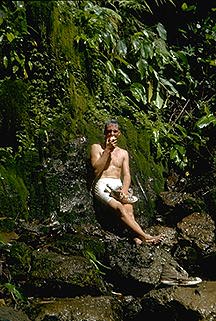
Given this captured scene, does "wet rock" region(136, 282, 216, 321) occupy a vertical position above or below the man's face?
below

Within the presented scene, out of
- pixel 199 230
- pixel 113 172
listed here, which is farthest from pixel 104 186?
pixel 199 230

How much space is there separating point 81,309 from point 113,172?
2146 millimetres

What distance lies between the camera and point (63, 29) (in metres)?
7.00

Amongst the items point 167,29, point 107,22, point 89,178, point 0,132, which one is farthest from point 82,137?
point 167,29

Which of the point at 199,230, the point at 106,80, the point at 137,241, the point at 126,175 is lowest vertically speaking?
the point at 199,230

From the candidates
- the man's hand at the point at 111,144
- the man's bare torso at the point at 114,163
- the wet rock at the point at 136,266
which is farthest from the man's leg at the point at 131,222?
the man's hand at the point at 111,144

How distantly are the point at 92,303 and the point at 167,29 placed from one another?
652 centimetres

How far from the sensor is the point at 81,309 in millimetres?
4621

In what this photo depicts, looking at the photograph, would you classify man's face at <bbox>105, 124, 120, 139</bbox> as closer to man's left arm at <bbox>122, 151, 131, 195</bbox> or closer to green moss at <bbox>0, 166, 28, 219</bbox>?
man's left arm at <bbox>122, 151, 131, 195</bbox>

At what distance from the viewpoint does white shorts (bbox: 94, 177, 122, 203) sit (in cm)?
619

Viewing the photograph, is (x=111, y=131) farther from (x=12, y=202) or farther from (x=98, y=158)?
(x=12, y=202)

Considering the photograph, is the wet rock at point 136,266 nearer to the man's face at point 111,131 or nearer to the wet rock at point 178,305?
the wet rock at point 178,305

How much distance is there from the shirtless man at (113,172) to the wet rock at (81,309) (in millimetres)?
1151

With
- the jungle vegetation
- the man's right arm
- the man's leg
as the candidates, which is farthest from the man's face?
the man's leg
